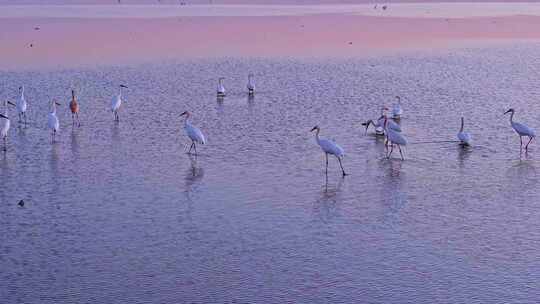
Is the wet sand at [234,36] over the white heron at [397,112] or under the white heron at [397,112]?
over

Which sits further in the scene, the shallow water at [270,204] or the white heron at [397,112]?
the white heron at [397,112]

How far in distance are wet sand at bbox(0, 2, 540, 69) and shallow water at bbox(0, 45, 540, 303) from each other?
373 inches

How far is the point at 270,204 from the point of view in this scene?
14141mm

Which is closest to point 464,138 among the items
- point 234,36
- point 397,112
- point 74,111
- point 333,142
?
point 333,142

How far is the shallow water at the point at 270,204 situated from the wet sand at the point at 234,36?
9.47 metres

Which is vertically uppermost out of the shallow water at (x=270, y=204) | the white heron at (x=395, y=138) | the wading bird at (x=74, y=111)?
the wading bird at (x=74, y=111)

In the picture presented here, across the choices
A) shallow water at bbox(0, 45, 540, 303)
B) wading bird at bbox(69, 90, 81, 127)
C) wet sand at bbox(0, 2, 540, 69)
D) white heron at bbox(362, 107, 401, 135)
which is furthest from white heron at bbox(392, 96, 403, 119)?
wet sand at bbox(0, 2, 540, 69)

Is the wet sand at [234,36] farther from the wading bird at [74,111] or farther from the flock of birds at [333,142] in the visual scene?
the flock of birds at [333,142]

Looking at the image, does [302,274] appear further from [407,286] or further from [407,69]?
[407,69]

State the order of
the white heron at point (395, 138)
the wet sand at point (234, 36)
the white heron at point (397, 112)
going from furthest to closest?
the wet sand at point (234, 36) → the white heron at point (397, 112) → the white heron at point (395, 138)

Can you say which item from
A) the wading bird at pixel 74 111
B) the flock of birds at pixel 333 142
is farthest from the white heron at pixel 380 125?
the wading bird at pixel 74 111

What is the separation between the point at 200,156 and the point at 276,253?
244 inches

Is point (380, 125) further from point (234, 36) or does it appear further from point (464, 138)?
point (234, 36)

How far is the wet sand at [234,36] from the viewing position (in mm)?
34375
